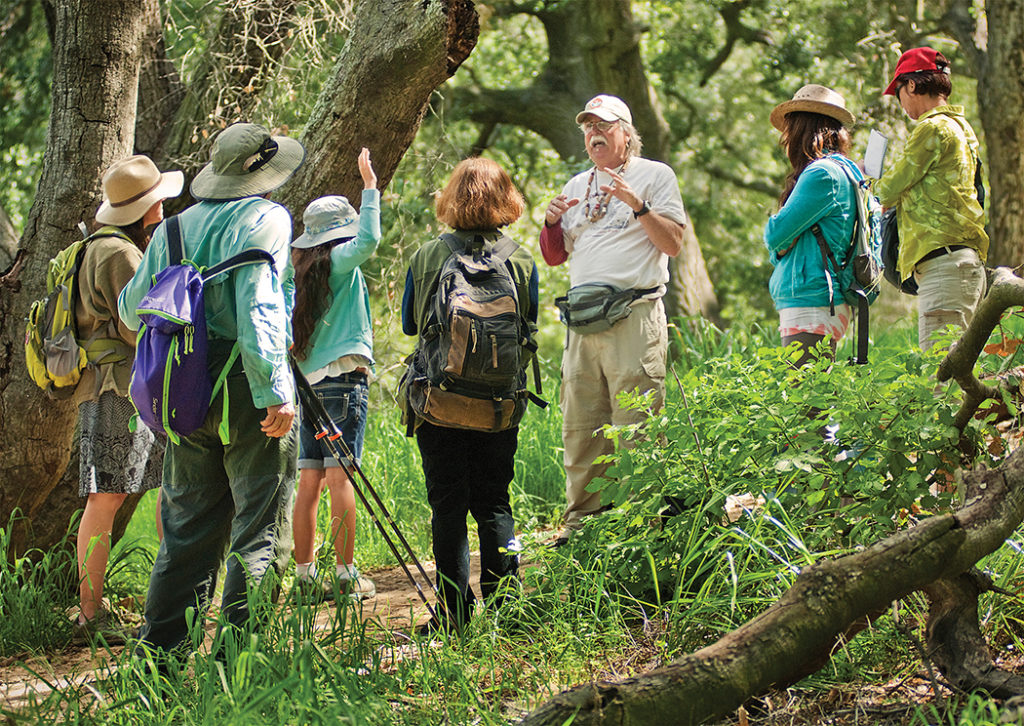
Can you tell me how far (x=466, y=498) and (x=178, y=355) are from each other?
3.88 ft

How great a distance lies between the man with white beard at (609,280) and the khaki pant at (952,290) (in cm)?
116

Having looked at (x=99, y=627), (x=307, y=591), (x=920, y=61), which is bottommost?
(x=99, y=627)

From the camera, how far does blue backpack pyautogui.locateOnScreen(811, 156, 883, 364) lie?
183 inches

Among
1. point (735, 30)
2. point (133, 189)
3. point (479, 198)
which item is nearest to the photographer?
point (479, 198)

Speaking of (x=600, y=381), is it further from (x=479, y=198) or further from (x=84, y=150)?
(x=84, y=150)

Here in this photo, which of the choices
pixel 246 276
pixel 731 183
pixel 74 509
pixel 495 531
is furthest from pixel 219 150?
pixel 731 183

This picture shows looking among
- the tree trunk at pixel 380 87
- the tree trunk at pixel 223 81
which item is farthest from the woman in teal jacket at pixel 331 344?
the tree trunk at pixel 223 81

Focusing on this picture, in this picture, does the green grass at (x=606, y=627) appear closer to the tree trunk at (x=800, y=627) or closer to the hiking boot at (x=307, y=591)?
the hiking boot at (x=307, y=591)

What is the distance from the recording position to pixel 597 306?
479cm

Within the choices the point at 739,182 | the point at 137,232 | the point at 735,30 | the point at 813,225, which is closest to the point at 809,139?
the point at 813,225

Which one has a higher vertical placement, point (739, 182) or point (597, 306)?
point (739, 182)

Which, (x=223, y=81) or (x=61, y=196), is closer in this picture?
(x=61, y=196)

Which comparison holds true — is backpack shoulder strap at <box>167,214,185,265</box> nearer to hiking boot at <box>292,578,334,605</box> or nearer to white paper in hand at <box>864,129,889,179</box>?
hiking boot at <box>292,578,334,605</box>

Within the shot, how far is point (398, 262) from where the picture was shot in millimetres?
7680
